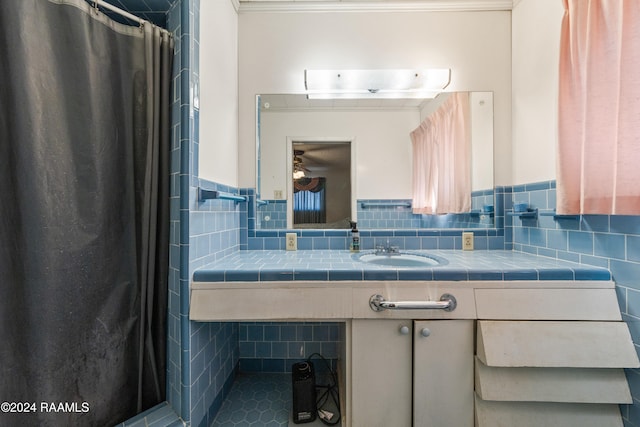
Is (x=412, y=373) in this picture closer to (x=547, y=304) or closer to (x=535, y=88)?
(x=547, y=304)

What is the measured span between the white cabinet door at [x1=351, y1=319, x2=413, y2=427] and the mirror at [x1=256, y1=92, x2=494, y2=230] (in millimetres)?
704

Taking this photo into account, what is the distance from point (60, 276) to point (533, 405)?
175 cm

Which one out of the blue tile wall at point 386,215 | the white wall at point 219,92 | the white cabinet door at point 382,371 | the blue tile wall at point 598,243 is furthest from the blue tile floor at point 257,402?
the blue tile wall at point 598,243

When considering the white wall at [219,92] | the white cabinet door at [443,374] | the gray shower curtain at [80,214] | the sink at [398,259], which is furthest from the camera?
the sink at [398,259]

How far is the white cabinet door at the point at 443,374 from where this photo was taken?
0.96 metres

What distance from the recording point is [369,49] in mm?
1537

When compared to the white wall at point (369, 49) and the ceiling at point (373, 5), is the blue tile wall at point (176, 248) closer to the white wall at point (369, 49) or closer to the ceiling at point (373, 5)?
the white wall at point (369, 49)

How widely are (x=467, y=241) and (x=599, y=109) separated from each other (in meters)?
0.83

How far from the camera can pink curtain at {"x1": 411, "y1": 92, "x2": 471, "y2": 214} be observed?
156 cm

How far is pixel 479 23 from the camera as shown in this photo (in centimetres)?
152

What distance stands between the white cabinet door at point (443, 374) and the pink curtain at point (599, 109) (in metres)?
0.71

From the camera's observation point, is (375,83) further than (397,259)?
Yes

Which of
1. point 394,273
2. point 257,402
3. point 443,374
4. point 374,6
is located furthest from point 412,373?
point 374,6

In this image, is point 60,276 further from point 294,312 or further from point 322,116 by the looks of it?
point 322,116
